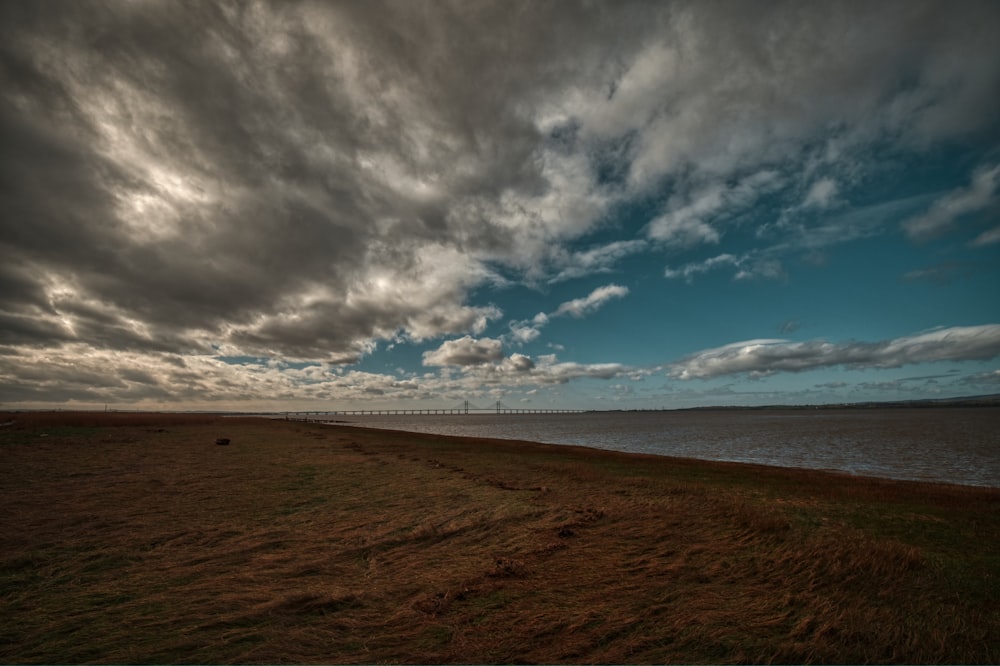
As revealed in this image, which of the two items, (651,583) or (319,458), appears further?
(319,458)

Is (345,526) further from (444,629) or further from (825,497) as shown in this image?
(825,497)

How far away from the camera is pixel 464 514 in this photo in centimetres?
1216

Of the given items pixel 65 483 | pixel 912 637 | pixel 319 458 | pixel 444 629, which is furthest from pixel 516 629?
pixel 319 458

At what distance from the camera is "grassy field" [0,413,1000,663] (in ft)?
17.4

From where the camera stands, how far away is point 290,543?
942 centimetres

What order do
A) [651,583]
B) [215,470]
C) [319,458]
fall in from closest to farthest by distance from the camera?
[651,583]
[215,470]
[319,458]

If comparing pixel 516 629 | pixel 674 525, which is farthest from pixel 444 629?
pixel 674 525

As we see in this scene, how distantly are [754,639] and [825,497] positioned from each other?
14.3m

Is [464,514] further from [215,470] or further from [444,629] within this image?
[215,470]

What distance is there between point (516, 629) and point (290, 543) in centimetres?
607

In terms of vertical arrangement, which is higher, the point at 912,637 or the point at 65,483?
the point at 65,483

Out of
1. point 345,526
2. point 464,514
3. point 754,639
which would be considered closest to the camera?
point 754,639

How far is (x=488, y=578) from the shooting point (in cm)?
738

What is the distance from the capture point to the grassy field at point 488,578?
5.31 metres
